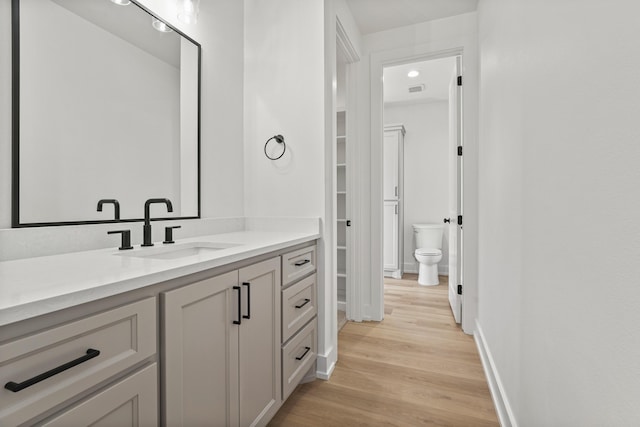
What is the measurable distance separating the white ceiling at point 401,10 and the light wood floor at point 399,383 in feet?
8.62

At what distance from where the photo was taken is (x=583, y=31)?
75 centimetres

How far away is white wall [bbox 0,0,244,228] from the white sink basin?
0.40 m

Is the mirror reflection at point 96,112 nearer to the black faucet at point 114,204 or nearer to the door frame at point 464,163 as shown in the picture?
the black faucet at point 114,204

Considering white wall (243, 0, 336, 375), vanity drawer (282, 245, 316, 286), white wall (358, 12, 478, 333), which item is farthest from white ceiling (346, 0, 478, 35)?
vanity drawer (282, 245, 316, 286)

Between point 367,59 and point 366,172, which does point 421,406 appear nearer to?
point 366,172

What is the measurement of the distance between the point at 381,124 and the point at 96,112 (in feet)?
7.04

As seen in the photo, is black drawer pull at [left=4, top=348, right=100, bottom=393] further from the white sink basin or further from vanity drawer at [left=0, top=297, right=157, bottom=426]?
the white sink basin

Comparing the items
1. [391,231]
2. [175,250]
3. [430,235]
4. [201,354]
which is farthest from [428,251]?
[201,354]

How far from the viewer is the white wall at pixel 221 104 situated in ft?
6.21

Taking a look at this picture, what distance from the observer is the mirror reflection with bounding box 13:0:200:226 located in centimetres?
109

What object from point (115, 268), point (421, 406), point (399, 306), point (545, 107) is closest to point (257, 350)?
point (115, 268)

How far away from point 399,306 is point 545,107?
2597 mm

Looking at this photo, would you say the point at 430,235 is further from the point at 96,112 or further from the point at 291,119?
the point at 96,112

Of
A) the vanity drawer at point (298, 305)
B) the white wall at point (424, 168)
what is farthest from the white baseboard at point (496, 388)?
the white wall at point (424, 168)
